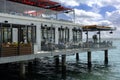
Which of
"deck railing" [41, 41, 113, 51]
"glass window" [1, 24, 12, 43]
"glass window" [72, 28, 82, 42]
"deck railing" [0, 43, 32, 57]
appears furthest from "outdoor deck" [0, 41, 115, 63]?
"glass window" [1, 24, 12, 43]

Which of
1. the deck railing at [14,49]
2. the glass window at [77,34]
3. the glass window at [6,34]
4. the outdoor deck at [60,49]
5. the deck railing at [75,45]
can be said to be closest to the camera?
the deck railing at [14,49]

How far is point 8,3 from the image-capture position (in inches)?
1427

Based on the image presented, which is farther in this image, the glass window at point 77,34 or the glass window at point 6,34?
the glass window at point 77,34

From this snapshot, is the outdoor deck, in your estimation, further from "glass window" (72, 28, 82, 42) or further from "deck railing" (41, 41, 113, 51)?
"glass window" (72, 28, 82, 42)

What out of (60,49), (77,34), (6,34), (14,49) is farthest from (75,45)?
(14,49)

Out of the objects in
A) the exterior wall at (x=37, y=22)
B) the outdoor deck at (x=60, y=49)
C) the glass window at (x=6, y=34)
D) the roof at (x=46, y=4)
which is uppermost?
the roof at (x=46, y=4)

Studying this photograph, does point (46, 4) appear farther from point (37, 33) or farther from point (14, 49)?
point (14, 49)

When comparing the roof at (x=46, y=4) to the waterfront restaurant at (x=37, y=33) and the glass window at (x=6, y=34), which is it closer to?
the waterfront restaurant at (x=37, y=33)

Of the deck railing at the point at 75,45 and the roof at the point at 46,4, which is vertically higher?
the roof at the point at 46,4

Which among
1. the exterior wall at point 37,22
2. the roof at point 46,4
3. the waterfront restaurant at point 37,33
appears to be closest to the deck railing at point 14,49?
the waterfront restaurant at point 37,33

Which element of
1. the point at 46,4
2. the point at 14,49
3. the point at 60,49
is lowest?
the point at 60,49

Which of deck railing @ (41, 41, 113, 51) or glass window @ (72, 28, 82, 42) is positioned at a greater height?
glass window @ (72, 28, 82, 42)

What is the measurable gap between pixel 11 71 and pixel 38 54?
967 cm

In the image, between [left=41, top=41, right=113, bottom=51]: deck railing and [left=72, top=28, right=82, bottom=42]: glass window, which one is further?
[left=72, top=28, right=82, bottom=42]: glass window
